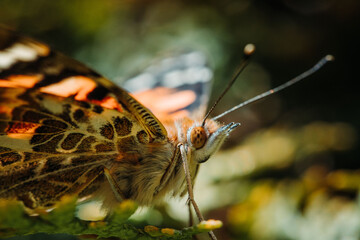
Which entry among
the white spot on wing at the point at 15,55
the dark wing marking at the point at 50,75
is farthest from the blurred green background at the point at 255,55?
the white spot on wing at the point at 15,55

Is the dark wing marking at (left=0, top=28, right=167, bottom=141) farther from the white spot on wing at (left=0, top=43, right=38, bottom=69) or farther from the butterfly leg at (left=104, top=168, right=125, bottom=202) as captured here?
the butterfly leg at (left=104, top=168, right=125, bottom=202)

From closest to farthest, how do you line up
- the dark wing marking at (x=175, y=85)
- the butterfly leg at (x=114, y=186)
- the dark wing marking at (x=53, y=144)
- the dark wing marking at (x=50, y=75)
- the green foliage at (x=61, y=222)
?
1. the green foliage at (x=61, y=222)
2. the dark wing marking at (x=50, y=75)
3. the dark wing marking at (x=53, y=144)
4. the butterfly leg at (x=114, y=186)
5. the dark wing marking at (x=175, y=85)

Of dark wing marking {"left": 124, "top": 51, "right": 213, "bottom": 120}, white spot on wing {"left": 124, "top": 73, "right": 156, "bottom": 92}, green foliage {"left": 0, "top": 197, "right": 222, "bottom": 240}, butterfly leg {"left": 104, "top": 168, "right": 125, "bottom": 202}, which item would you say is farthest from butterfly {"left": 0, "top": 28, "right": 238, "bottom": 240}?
white spot on wing {"left": 124, "top": 73, "right": 156, "bottom": 92}

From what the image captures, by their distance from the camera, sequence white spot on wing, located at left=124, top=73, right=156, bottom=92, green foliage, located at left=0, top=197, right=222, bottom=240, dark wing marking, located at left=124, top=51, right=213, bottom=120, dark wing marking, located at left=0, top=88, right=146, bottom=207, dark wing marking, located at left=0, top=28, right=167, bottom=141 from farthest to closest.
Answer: white spot on wing, located at left=124, top=73, right=156, bottom=92 → dark wing marking, located at left=124, top=51, right=213, bottom=120 → dark wing marking, located at left=0, top=88, right=146, bottom=207 → dark wing marking, located at left=0, top=28, right=167, bottom=141 → green foliage, located at left=0, top=197, right=222, bottom=240

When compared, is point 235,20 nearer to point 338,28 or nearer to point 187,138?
point 338,28

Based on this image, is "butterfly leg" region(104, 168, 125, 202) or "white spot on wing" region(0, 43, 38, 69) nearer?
"white spot on wing" region(0, 43, 38, 69)

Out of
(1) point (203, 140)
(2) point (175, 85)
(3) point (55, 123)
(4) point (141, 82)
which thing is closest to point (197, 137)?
(1) point (203, 140)

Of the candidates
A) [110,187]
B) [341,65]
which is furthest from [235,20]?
[110,187]

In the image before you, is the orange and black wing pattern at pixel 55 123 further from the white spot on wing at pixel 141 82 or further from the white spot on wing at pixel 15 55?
the white spot on wing at pixel 141 82
